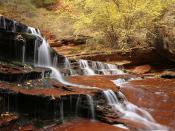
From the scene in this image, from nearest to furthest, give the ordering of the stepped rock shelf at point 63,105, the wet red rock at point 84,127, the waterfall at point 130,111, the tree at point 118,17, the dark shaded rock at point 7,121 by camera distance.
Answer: the dark shaded rock at point 7,121
the wet red rock at point 84,127
the stepped rock shelf at point 63,105
the waterfall at point 130,111
the tree at point 118,17

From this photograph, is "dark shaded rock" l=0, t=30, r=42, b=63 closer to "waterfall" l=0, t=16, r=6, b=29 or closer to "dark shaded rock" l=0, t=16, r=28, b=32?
"dark shaded rock" l=0, t=16, r=28, b=32

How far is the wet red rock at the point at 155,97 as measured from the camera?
9.56 m

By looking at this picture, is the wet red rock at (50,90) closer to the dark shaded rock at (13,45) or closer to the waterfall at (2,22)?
the dark shaded rock at (13,45)

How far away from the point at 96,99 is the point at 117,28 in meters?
9.28

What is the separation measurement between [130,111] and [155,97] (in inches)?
58.6

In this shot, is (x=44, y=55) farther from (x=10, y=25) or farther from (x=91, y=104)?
(x=91, y=104)

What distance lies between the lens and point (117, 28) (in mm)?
18062

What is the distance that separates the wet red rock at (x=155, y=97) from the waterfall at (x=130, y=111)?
22cm

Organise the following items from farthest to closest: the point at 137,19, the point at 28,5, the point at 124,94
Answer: the point at 28,5
the point at 137,19
the point at 124,94

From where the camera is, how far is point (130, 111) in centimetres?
984

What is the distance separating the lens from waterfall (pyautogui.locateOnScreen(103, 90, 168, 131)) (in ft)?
30.2

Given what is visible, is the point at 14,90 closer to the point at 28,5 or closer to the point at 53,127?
the point at 53,127

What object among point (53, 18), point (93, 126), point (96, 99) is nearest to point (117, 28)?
point (53, 18)

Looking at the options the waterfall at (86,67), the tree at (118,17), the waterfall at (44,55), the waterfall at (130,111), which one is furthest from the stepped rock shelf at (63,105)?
the tree at (118,17)
